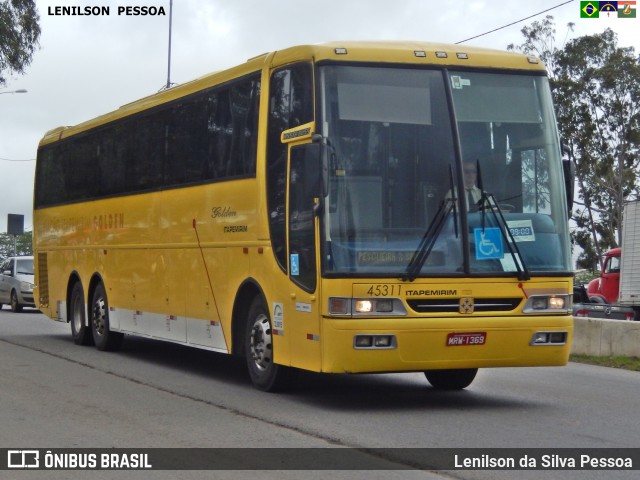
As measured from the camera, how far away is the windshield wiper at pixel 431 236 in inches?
414

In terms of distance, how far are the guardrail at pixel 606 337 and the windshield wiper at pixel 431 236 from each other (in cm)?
769

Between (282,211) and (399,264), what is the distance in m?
1.55

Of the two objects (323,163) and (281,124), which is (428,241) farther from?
(281,124)

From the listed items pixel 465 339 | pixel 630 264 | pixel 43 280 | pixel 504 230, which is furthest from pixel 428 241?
pixel 630 264

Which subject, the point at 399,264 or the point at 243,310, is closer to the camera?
the point at 399,264

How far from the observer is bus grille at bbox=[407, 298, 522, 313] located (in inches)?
417

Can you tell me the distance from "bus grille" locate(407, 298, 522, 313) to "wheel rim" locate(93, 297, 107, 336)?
27.9ft

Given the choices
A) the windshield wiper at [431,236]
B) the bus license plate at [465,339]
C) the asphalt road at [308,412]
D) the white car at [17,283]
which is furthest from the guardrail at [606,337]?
the white car at [17,283]

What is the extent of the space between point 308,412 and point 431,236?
2035mm

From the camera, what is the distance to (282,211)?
11.5m

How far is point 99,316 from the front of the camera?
59.6 ft

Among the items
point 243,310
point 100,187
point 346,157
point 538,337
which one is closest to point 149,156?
point 100,187
